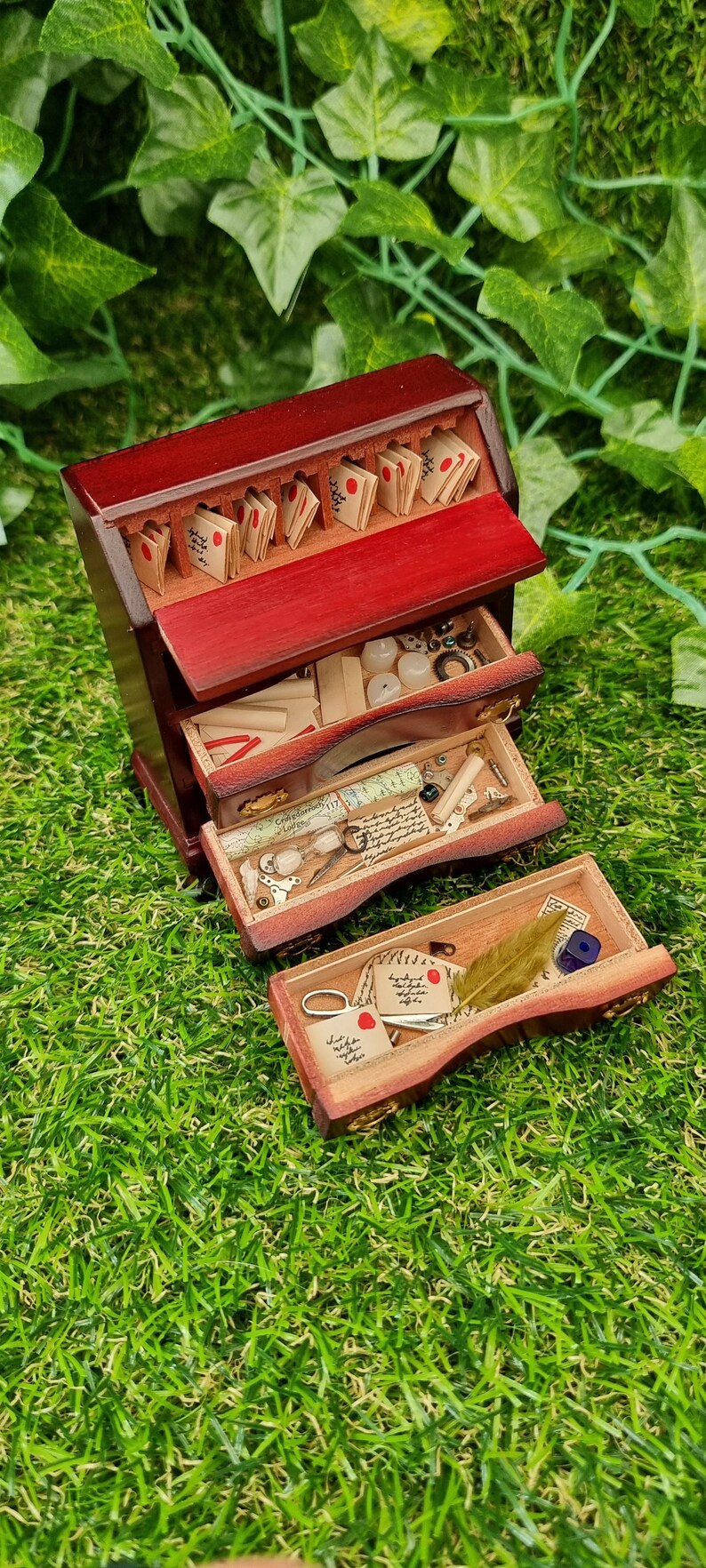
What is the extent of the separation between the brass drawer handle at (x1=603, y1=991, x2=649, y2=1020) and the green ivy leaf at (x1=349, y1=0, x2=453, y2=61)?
5.78 ft

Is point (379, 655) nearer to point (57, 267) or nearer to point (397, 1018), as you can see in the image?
point (397, 1018)

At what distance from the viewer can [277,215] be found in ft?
7.12

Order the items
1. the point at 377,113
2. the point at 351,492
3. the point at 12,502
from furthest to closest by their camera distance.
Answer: the point at 12,502 → the point at 377,113 → the point at 351,492

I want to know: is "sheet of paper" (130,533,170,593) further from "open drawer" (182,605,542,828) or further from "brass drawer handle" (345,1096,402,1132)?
"brass drawer handle" (345,1096,402,1132)

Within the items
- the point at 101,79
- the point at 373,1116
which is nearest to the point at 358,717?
the point at 373,1116

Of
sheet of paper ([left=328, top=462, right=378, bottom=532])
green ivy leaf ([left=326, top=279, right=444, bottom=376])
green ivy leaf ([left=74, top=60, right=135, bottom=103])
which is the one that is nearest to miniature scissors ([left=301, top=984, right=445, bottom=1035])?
sheet of paper ([left=328, top=462, right=378, bottom=532])

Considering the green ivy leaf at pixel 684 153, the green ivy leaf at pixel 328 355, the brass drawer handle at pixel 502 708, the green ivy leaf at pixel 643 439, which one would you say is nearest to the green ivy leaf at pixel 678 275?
the green ivy leaf at pixel 684 153

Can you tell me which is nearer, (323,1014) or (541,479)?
(323,1014)

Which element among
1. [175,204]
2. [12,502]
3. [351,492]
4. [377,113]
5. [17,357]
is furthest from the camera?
[12,502]

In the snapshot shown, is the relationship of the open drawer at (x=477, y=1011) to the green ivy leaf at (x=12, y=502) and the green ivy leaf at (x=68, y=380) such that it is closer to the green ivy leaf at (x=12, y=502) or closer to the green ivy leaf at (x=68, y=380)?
the green ivy leaf at (x=12, y=502)

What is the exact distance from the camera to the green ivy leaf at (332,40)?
210 centimetres

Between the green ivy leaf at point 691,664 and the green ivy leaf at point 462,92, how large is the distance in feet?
3.41

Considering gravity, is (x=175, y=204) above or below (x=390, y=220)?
above

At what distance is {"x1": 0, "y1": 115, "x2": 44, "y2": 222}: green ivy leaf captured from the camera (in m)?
1.97
